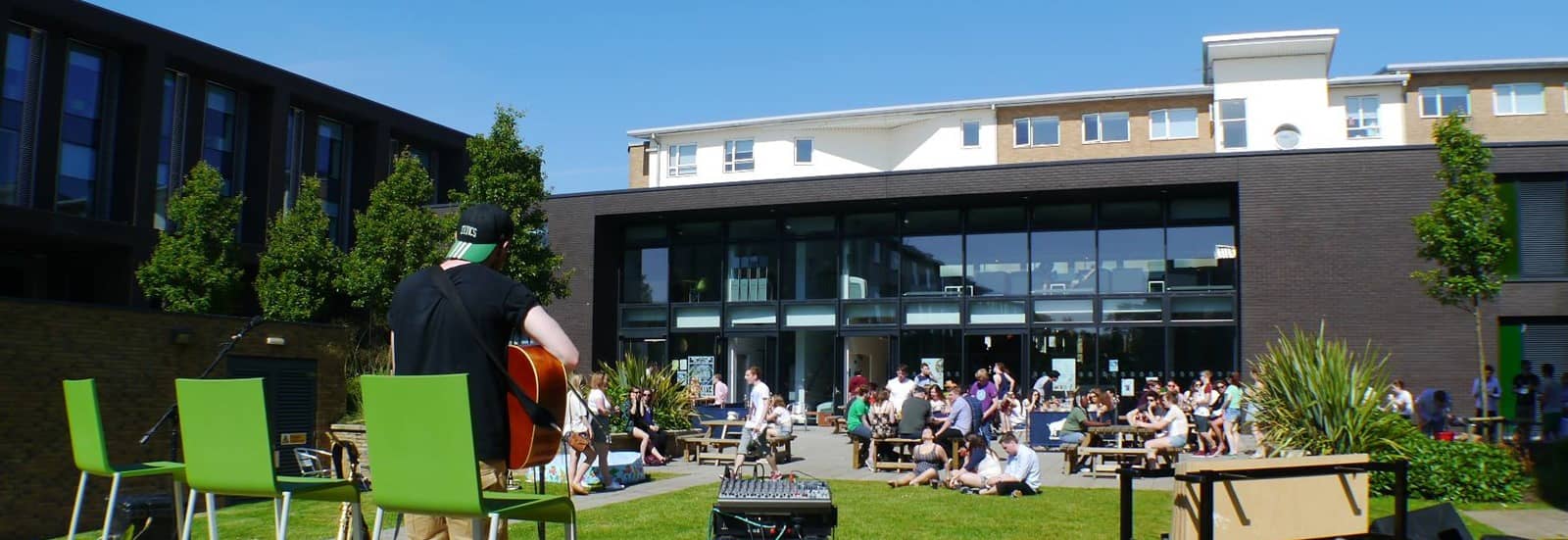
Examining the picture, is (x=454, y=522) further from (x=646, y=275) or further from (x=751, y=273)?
(x=646, y=275)

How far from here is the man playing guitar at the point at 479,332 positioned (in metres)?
3.89

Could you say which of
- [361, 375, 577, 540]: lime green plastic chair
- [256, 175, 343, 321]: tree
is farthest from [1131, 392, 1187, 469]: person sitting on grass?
[256, 175, 343, 321]: tree

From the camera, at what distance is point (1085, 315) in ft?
85.2

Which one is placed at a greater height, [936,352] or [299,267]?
[299,267]

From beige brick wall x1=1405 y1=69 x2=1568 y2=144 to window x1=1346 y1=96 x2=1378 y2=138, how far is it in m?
1.18

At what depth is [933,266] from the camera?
91.1ft

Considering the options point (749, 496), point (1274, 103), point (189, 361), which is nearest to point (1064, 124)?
point (1274, 103)

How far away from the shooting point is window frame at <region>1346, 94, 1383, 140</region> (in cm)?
3622

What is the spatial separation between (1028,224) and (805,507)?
21978 mm

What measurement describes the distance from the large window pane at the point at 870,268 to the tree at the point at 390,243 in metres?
9.54

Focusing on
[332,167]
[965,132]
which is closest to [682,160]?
[965,132]

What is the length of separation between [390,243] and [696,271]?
26.6 feet

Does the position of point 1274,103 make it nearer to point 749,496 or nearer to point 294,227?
point 294,227

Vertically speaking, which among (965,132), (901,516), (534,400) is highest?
(965,132)
